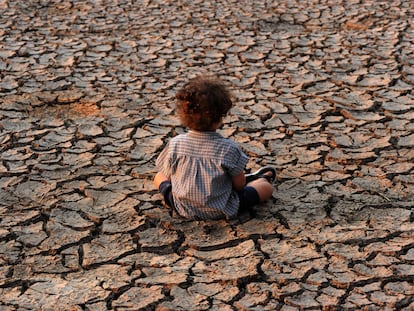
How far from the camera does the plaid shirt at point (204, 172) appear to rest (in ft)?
11.2

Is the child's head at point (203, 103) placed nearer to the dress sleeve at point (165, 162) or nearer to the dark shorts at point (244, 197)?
the dress sleeve at point (165, 162)

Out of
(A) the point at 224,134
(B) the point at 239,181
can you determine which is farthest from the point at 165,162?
(A) the point at 224,134

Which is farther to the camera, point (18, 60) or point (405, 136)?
point (18, 60)

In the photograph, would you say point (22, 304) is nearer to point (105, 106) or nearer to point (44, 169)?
point (44, 169)

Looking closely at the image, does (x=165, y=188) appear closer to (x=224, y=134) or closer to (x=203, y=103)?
(x=203, y=103)

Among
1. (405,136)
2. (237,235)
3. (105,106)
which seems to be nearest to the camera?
(237,235)

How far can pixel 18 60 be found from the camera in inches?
231

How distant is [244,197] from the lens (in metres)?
3.55

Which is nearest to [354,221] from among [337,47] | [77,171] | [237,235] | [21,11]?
[237,235]

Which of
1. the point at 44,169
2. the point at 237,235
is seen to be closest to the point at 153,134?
the point at 44,169

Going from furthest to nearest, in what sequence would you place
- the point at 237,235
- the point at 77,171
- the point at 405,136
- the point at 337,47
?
1. the point at 337,47
2. the point at 405,136
3. the point at 77,171
4. the point at 237,235

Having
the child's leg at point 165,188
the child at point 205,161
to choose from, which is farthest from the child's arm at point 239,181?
the child's leg at point 165,188

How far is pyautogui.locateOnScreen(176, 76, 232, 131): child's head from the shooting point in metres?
3.39

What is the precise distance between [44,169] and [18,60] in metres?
1.97
